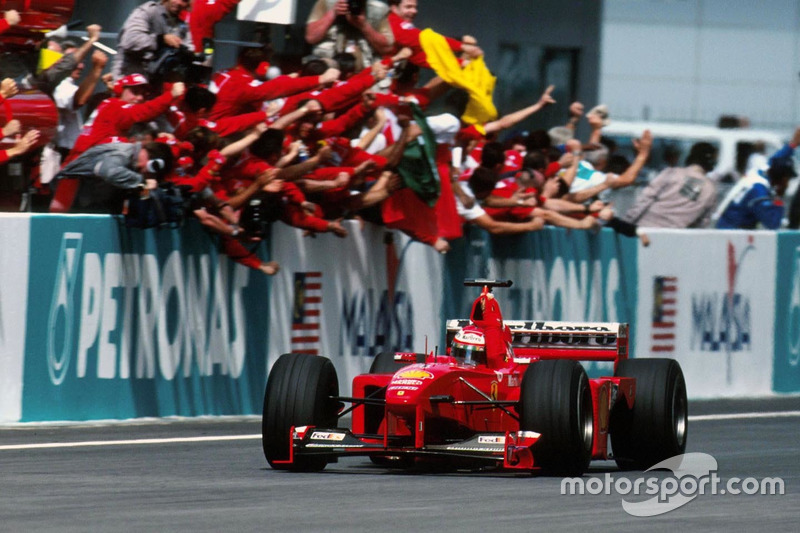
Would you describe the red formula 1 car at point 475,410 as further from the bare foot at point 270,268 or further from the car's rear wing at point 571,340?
the bare foot at point 270,268

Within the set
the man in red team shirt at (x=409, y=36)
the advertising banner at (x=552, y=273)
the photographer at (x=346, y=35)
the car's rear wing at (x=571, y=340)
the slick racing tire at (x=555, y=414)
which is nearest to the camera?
the slick racing tire at (x=555, y=414)

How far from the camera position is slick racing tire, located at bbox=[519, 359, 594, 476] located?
9.27m

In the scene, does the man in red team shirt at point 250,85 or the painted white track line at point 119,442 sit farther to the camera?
the man in red team shirt at point 250,85

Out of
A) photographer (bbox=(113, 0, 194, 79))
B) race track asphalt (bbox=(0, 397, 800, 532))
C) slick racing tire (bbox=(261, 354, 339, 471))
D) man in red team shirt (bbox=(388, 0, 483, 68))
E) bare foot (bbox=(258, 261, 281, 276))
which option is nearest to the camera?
race track asphalt (bbox=(0, 397, 800, 532))

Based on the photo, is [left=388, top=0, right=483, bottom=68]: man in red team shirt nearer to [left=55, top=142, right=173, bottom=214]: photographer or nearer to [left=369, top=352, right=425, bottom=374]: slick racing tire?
[left=55, top=142, right=173, bottom=214]: photographer

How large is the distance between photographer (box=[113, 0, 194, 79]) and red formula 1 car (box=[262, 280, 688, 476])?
363 cm

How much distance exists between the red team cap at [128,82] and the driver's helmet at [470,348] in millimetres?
3972

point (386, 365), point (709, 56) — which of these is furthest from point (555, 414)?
point (709, 56)

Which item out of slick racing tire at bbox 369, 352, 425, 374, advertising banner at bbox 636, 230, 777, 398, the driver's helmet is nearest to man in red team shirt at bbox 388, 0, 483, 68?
advertising banner at bbox 636, 230, 777, 398

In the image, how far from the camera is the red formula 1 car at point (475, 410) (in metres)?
9.32

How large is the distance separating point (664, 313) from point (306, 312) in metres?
4.64

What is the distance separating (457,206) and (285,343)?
7.37ft

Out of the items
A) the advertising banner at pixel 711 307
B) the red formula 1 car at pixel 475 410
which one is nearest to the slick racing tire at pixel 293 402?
the red formula 1 car at pixel 475 410

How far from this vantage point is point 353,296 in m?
14.4
